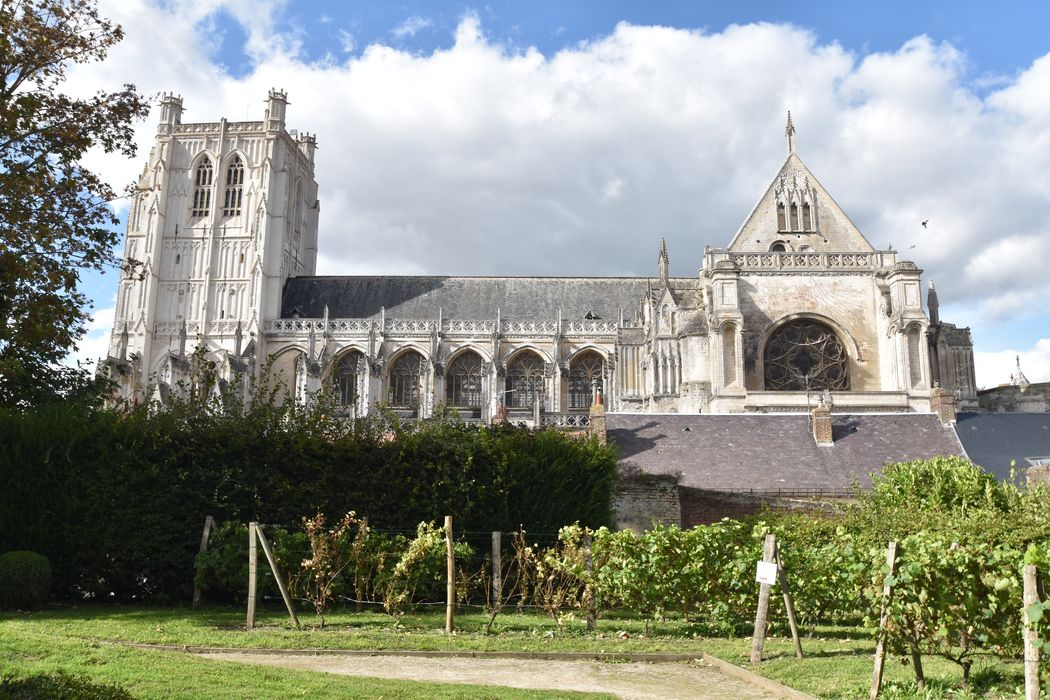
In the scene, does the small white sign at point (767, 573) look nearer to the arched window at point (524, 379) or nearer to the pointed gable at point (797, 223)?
the pointed gable at point (797, 223)

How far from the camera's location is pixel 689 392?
30.6 metres

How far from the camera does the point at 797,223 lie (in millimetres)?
34875

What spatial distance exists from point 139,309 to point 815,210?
33751mm

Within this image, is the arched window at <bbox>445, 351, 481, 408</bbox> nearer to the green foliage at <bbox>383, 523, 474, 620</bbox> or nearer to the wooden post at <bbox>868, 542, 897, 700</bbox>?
the green foliage at <bbox>383, 523, 474, 620</bbox>

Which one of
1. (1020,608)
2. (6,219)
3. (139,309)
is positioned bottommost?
(1020,608)

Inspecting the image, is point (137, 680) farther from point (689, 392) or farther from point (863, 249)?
point (863, 249)

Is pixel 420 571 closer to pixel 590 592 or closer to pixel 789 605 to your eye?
pixel 590 592

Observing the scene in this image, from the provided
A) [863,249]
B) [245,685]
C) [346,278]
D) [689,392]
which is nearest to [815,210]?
[863,249]

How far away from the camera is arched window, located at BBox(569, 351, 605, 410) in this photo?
1673 inches

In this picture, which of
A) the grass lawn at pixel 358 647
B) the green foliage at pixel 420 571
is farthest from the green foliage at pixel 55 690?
the green foliage at pixel 420 571

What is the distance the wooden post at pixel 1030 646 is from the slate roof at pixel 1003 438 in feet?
55.7

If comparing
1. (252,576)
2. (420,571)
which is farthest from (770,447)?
(252,576)

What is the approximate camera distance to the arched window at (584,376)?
139 feet

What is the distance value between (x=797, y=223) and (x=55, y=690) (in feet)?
111
